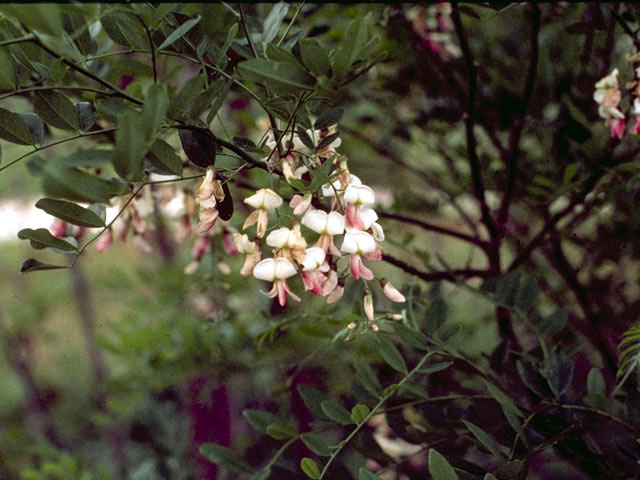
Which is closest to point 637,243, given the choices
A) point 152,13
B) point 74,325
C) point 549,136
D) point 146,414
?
point 549,136

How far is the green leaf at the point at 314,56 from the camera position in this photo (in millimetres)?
333

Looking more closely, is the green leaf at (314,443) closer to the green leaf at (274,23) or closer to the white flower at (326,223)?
the white flower at (326,223)

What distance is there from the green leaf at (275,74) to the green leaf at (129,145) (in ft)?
0.21

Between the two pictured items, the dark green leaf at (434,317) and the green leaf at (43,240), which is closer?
the green leaf at (43,240)

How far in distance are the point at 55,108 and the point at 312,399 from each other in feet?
0.99

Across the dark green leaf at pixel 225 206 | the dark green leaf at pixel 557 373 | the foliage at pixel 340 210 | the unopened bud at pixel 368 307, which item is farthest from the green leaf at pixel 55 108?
the dark green leaf at pixel 557 373

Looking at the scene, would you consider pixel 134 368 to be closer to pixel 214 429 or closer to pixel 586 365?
pixel 214 429

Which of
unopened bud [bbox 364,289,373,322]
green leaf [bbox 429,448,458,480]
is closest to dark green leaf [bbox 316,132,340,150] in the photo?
unopened bud [bbox 364,289,373,322]

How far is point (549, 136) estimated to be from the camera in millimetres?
743

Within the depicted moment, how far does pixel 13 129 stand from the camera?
1.28 ft

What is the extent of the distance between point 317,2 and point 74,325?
310cm

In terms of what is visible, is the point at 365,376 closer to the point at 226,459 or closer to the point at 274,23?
the point at 226,459

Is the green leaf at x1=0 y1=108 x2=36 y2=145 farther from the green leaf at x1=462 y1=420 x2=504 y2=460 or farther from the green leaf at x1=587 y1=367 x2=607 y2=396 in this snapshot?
the green leaf at x1=587 y1=367 x2=607 y2=396

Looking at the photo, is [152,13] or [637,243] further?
[637,243]
